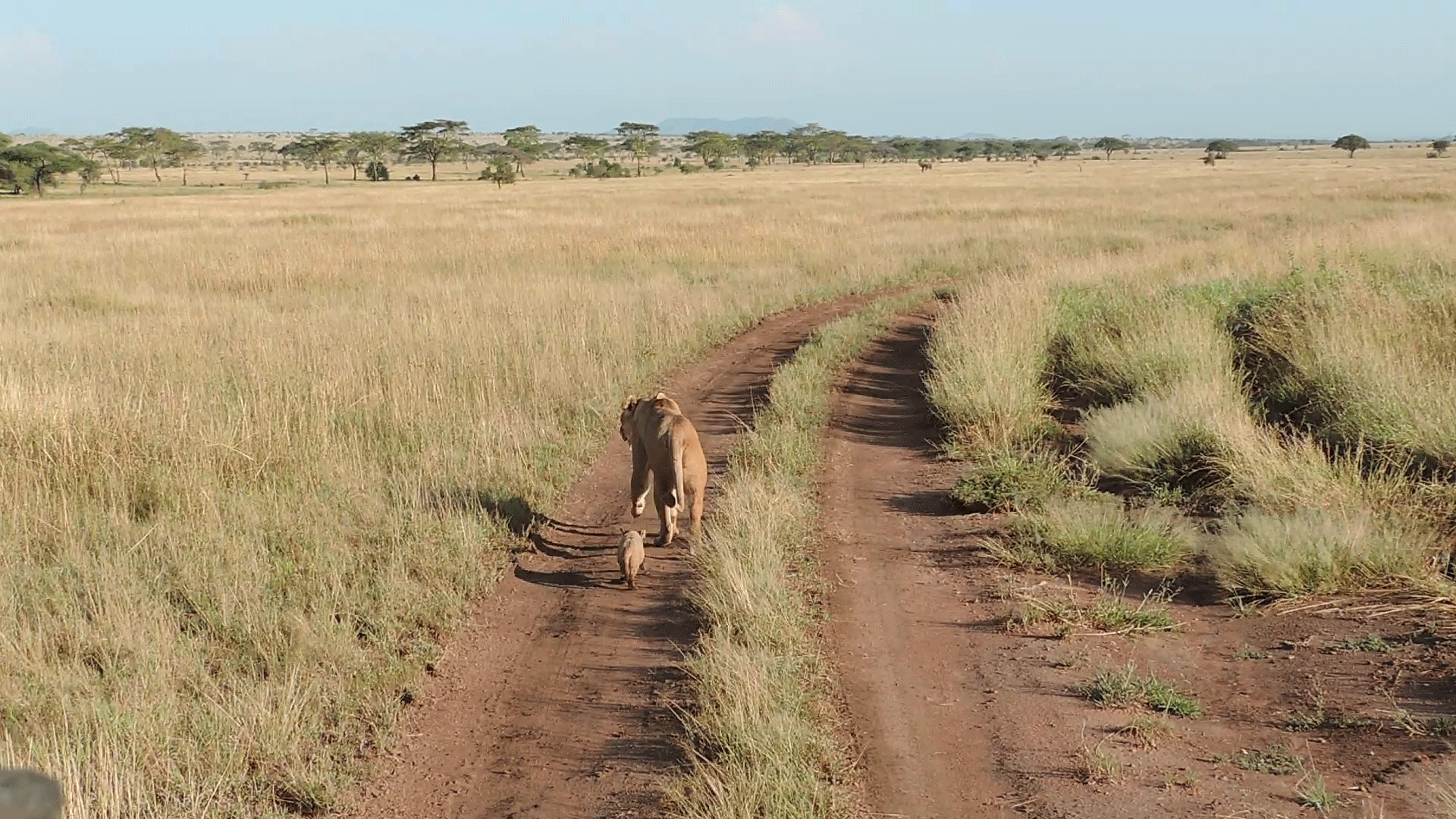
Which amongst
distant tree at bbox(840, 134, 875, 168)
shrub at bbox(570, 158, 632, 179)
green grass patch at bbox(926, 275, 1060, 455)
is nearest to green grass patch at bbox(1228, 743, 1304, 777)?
green grass patch at bbox(926, 275, 1060, 455)

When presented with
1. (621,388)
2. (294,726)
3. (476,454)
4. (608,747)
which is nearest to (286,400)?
(476,454)

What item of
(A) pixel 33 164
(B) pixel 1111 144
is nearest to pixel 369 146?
(A) pixel 33 164

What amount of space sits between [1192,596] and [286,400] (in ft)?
22.5

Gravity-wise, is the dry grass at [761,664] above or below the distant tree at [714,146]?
below

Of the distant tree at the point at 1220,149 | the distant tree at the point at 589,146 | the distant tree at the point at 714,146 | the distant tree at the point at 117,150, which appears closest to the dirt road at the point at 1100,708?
the distant tree at the point at 117,150

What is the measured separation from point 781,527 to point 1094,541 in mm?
1751

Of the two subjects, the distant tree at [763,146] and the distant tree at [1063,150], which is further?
the distant tree at [1063,150]

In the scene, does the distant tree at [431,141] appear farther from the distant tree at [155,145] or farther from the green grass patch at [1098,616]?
the green grass patch at [1098,616]

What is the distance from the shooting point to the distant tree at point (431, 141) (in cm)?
8756

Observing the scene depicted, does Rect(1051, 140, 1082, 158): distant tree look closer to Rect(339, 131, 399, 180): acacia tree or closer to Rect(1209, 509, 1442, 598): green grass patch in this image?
Rect(339, 131, 399, 180): acacia tree

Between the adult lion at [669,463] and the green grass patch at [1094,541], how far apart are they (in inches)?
68.9

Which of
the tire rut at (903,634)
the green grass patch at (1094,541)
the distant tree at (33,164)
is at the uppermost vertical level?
the distant tree at (33,164)

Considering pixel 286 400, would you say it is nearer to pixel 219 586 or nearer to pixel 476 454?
pixel 476 454

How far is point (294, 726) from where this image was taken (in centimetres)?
405
